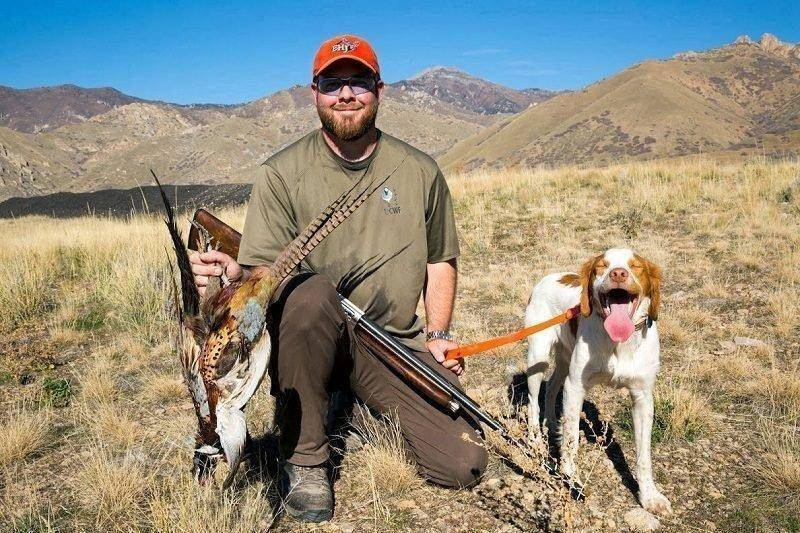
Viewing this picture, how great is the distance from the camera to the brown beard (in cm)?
316

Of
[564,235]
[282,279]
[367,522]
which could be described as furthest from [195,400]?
[564,235]

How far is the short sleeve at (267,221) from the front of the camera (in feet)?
9.68

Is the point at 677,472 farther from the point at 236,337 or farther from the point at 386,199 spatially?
the point at 236,337

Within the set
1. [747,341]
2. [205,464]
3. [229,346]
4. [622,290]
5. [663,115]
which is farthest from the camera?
[663,115]

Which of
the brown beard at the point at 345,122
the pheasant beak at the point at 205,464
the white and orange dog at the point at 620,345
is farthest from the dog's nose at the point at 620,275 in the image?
the pheasant beak at the point at 205,464

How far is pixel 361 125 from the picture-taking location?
3.17 meters

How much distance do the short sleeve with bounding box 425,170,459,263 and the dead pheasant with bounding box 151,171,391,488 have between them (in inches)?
53.2

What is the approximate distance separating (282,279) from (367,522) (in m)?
1.42

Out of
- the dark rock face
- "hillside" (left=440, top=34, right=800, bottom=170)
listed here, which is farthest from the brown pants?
"hillside" (left=440, top=34, right=800, bottom=170)

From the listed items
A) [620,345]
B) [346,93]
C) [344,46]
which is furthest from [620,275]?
[344,46]

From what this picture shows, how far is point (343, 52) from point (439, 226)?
1.23 m

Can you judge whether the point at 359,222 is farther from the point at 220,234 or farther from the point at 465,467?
the point at 465,467

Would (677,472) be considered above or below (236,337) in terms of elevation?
below

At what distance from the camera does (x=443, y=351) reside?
128 inches
